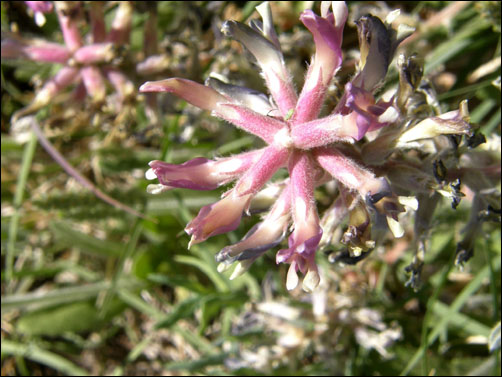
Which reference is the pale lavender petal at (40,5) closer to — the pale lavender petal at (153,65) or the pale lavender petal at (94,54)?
the pale lavender petal at (94,54)

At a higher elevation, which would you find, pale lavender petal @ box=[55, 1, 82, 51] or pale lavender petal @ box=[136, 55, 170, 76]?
pale lavender petal @ box=[55, 1, 82, 51]

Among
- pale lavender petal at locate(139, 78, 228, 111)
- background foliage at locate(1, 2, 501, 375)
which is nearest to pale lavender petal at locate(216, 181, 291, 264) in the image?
pale lavender petal at locate(139, 78, 228, 111)

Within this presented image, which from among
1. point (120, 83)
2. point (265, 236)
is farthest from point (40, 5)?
point (265, 236)

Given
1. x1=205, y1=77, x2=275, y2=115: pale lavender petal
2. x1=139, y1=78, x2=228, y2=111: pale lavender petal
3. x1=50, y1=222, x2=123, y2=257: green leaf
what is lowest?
x1=50, y1=222, x2=123, y2=257: green leaf

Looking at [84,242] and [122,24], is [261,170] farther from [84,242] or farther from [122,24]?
[84,242]

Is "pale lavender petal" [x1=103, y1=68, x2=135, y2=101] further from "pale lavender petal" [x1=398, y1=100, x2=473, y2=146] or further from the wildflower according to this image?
"pale lavender petal" [x1=398, y1=100, x2=473, y2=146]

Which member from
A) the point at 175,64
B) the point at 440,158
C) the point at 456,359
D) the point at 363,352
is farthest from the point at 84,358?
the point at 440,158
